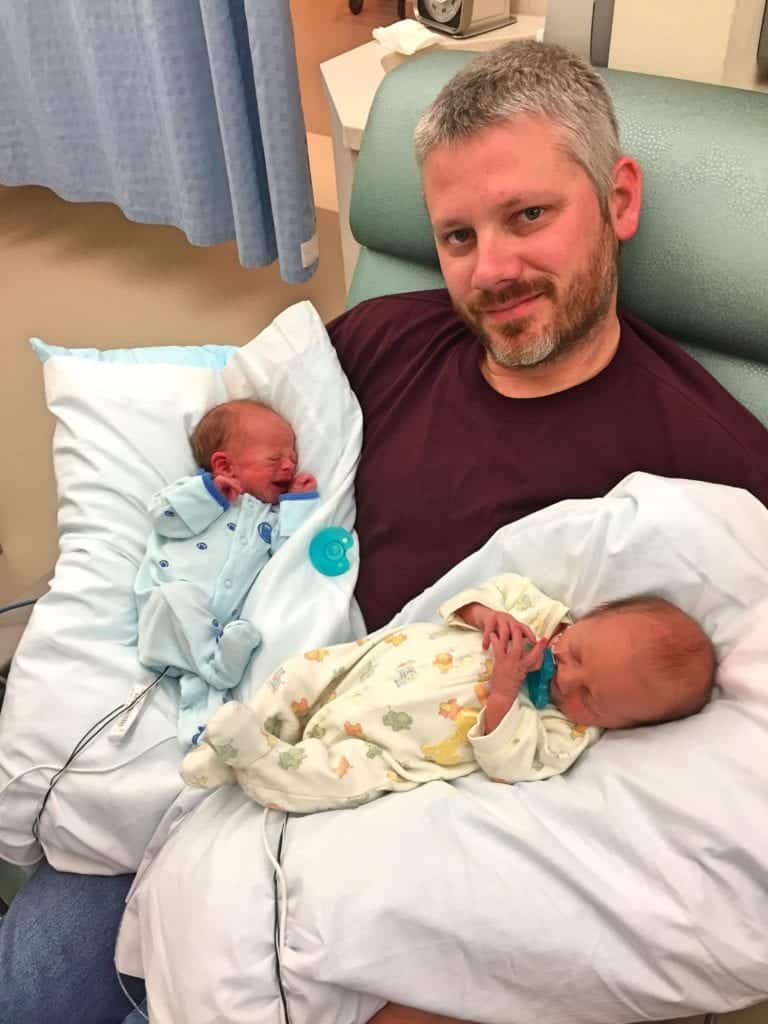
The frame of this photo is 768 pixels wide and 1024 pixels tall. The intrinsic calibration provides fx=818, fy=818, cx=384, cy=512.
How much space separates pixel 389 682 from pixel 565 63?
2.75ft

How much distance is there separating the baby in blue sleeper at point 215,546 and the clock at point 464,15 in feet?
2.82

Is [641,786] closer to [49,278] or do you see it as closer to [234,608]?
[234,608]

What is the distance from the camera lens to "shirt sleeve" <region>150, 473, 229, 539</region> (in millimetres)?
1220

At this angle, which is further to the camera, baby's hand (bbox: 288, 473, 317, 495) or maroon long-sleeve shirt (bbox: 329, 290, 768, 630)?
baby's hand (bbox: 288, 473, 317, 495)

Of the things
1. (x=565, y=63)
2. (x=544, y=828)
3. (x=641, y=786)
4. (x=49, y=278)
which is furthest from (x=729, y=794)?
(x=49, y=278)

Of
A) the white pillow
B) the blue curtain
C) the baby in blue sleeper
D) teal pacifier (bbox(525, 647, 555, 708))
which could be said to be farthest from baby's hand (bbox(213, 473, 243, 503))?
the blue curtain

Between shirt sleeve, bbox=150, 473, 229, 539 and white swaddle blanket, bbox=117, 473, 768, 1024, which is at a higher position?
shirt sleeve, bbox=150, 473, 229, 539

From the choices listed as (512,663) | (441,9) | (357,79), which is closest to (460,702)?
(512,663)

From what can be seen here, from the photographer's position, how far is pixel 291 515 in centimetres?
124

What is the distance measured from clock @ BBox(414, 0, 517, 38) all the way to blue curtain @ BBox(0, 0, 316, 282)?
0.28 metres

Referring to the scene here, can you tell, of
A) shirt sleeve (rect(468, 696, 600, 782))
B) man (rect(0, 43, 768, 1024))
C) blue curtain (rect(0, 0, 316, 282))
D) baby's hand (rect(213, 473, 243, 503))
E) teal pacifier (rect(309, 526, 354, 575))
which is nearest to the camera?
shirt sleeve (rect(468, 696, 600, 782))

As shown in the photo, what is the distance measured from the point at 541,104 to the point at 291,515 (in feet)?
2.15

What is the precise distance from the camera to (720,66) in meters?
1.16

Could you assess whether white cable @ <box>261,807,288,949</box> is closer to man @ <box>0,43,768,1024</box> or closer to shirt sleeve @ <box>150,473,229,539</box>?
man @ <box>0,43,768,1024</box>
